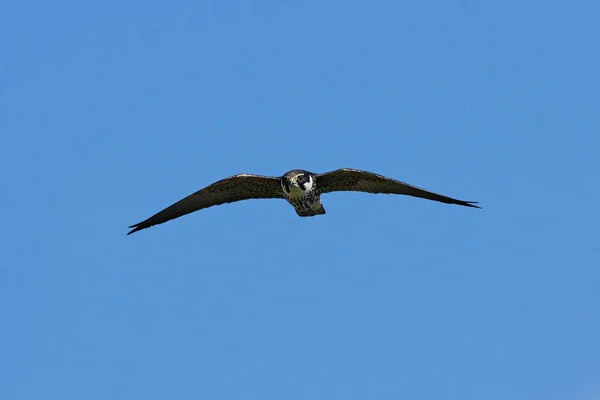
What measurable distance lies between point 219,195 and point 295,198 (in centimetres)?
224

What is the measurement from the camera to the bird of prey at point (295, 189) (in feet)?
68.8

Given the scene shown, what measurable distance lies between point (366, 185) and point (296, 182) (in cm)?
202

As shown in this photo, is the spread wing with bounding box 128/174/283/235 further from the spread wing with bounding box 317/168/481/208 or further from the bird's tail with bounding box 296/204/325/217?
the spread wing with bounding box 317/168/481/208

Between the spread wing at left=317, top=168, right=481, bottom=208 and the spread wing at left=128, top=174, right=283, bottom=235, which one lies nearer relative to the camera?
the spread wing at left=317, top=168, right=481, bottom=208

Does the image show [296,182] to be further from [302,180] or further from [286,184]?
[286,184]

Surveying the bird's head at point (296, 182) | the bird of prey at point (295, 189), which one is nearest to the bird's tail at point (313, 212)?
the bird of prey at point (295, 189)

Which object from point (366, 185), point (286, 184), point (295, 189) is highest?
point (366, 185)

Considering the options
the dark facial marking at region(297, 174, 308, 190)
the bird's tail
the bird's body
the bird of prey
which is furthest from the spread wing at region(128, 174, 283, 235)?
the dark facial marking at region(297, 174, 308, 190)

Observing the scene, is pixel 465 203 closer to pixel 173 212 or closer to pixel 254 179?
pixel 254 179

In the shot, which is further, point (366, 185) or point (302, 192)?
point (366, 185)

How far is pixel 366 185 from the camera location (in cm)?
2194

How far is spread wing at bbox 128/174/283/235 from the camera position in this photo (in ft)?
71.8

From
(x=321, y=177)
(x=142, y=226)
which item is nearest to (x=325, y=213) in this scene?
(x=321, y=177)

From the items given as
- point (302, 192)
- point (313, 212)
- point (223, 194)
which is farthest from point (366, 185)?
point (223, 194)
